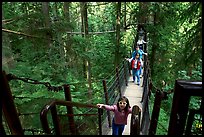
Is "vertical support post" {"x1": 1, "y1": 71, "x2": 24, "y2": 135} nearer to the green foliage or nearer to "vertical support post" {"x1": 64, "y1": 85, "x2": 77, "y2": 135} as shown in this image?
"vertical support post" {"x1": 64, "y1": 85, "x2": 77, "y2": 135}

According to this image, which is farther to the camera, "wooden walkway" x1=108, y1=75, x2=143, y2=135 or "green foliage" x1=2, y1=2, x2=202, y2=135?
"wooden walkway" x1=108, y1=75, x2=143, y2=135

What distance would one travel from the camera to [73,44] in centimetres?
794

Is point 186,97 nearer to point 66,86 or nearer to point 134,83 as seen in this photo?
point 66,86

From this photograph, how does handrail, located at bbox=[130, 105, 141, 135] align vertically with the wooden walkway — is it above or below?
above

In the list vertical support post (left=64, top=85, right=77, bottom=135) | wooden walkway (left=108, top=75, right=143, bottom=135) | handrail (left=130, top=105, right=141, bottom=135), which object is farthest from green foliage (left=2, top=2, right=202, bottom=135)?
handrail (left=130, top=105, right=141, bottom=135)

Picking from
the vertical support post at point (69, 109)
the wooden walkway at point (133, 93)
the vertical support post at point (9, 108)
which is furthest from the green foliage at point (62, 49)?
the vertical support post at point (9, 108)

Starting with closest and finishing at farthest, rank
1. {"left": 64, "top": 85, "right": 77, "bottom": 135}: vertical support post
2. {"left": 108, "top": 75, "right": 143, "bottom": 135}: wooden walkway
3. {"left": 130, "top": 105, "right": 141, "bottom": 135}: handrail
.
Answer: {"left": 130, "top": 105, "right": 141, "bottom": 135}: handrail
{"left": 64, "top": 85, "right": 77, "bottom": 135}: vertical support post
{"left": 108, "top": 75, "right": 143, "bottom": 135}: wooden walkway

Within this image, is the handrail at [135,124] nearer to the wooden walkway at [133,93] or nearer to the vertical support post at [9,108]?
the vertical support post at [9,108]

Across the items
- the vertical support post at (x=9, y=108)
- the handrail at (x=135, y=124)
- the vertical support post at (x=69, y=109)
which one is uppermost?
the vertical support post at (x=9, y=108)

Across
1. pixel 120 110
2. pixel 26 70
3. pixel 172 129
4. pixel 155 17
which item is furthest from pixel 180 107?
pixel 155 17

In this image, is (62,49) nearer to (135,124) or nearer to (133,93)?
(133,93)

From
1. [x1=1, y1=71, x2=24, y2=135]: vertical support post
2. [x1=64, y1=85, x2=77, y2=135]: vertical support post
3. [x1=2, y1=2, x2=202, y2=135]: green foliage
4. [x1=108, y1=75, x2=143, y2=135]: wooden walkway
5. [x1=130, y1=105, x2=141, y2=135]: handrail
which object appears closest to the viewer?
[x1=1, y1=71, x2=24, y2=135]: vertical support post

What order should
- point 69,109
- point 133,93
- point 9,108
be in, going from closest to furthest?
point 9,108, point 69,109, point 133,93

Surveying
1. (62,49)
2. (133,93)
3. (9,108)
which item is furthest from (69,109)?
A: (62,49)
